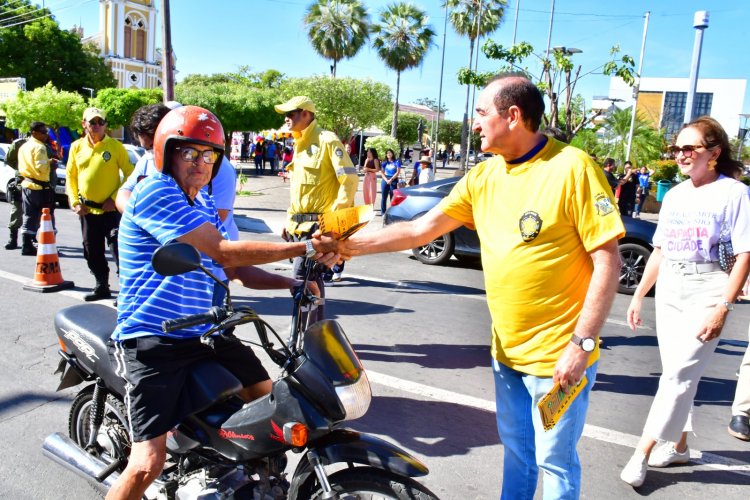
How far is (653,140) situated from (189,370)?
3129 centimetres

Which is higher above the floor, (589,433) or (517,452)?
(517,452)

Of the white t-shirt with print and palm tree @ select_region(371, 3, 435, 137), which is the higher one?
palm tree @ select_region(371, 3, 435, 137)

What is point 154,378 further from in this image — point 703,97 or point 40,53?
point 703,97

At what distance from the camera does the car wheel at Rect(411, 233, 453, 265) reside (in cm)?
961

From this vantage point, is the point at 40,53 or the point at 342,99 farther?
the point at 40,53

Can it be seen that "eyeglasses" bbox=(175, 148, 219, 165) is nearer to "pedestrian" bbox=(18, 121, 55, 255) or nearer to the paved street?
the paved street

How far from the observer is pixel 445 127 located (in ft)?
261

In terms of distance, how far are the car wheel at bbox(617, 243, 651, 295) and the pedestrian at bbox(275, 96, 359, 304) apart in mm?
4826

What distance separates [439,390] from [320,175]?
208cm

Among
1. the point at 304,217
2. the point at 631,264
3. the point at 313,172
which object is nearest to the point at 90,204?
the point at 304,217

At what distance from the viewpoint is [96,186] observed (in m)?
6.31

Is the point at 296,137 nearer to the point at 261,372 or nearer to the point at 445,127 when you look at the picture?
the point at 261,372

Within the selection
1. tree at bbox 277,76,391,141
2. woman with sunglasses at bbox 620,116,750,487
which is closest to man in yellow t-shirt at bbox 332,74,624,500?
woman with sunglasses at bbox 620,116,750,487

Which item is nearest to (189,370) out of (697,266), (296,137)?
(697,266)
